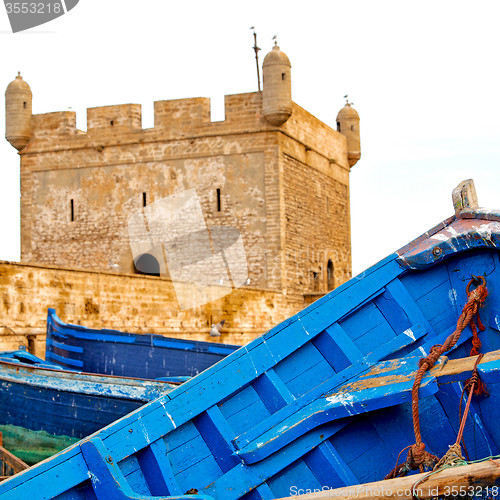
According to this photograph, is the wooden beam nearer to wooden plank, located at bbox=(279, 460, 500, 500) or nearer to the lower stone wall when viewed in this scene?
wooden plank, located at bbox=(279, 460, 500, 500)

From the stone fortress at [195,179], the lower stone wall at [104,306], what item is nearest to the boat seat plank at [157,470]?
the lower stone wall at [104,306]

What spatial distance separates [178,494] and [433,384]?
142 centimetres

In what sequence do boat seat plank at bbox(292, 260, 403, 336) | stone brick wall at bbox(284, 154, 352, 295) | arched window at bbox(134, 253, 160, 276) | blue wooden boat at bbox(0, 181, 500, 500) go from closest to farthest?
blue wooden boat at bbox(0, 181, 500, 500) → boat seat plank at bbox(292, 260, 403, 336) → stone brick wall at bbox(284, 154, 352, 295) → arched window at bbox(134, 253, 160, 276)

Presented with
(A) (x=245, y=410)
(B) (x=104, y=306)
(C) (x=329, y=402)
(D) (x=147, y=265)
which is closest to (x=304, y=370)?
(C) (x=329, y=402)

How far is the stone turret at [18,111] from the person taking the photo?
68.6 ft

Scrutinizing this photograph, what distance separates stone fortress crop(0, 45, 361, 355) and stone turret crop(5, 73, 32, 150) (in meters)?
0.03

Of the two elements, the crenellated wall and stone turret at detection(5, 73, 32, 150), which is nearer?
the crenellated wall

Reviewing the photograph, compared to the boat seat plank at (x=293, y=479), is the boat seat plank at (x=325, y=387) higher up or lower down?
higher up

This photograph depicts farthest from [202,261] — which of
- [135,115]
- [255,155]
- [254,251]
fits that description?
[135,115]

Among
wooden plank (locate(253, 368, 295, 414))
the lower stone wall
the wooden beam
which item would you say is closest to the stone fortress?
the lower stone wall

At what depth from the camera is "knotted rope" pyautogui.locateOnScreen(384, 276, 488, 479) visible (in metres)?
3.11

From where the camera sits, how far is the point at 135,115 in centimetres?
2072

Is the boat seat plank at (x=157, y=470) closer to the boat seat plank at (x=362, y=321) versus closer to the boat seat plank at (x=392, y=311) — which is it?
the boat seat plank at (x=362, y=321)

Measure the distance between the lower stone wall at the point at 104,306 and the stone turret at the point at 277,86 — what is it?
565 cm
